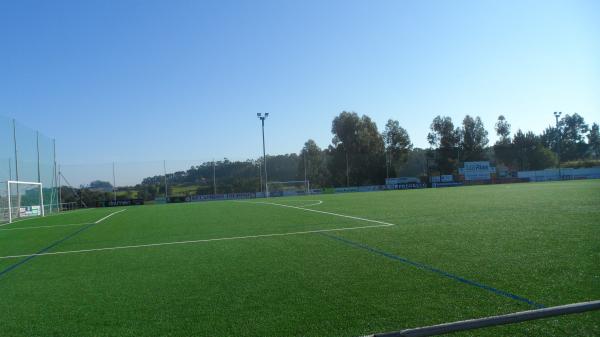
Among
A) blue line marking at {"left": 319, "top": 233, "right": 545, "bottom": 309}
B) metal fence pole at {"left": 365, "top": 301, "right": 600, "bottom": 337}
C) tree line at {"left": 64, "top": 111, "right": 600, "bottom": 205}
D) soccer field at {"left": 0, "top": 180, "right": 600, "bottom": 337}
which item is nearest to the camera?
metal fence pole at {"left": 365, "top": 301, "right": 600, "bottom": 337}

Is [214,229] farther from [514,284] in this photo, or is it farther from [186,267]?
[514,284]

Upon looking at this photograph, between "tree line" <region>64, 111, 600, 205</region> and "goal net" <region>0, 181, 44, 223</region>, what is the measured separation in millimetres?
13706

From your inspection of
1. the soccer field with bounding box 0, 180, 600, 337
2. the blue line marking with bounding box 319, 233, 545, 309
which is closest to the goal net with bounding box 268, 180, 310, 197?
the soccer field with bounding box 0, 180, 600, 337

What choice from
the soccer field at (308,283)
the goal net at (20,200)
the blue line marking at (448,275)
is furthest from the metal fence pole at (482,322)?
the goal net at (20,200)

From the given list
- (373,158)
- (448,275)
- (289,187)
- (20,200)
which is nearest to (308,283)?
(448,275)

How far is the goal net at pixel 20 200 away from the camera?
19.5 meters

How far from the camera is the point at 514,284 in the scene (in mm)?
3881

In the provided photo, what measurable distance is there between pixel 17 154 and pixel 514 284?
84.8 ft

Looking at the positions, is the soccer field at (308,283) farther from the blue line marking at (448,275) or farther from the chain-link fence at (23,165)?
the chain-link fence at (23,165)

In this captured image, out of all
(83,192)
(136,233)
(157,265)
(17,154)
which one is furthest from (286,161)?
(157,265)

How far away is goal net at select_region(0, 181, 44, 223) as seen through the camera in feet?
63.9

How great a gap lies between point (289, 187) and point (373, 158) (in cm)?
1510

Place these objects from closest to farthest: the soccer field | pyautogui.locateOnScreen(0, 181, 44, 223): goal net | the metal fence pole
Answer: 1. the metal fence pole
2. the soccer field
3. pyautogui.locateOnScreen(0, 181, 44, 223): goal net

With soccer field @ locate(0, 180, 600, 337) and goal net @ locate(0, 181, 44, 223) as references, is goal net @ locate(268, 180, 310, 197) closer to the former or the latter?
goal net @ locate(0, 181, 44, 223)
